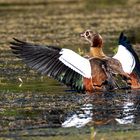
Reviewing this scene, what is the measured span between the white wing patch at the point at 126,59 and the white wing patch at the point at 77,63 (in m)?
0.55

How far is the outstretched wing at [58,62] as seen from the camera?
31.9ft

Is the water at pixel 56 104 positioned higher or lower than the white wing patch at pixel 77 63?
lower

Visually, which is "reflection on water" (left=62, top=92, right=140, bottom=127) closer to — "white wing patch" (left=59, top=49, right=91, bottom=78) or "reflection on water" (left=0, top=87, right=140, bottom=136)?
"reflection on water" (left=0, top=87, right=140, bottom=136)

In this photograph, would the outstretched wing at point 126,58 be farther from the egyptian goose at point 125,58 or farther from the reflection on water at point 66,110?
the reflection on water at point 66,110

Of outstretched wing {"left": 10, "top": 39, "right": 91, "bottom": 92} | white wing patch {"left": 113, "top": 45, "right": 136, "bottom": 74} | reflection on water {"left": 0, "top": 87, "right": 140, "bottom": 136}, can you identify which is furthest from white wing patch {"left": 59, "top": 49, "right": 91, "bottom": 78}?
white wing patch {"left": 113, "top": 45, "right": 136, "bottom": 74}

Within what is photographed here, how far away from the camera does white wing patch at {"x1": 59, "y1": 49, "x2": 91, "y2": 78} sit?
9.66 meters

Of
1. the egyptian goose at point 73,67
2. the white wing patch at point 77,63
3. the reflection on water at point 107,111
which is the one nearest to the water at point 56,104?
the reflection on water at point 107,111

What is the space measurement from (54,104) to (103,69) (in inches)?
38.5

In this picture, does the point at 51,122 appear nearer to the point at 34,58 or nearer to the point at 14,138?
the point at 14,138

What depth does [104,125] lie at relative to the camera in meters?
7.91

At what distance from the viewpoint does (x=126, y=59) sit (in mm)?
10117

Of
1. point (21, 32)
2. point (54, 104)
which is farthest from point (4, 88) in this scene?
point (21, 32)

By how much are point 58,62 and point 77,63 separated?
1.31 feet

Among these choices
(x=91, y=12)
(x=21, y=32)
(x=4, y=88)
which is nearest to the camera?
(x=4, y=88)
